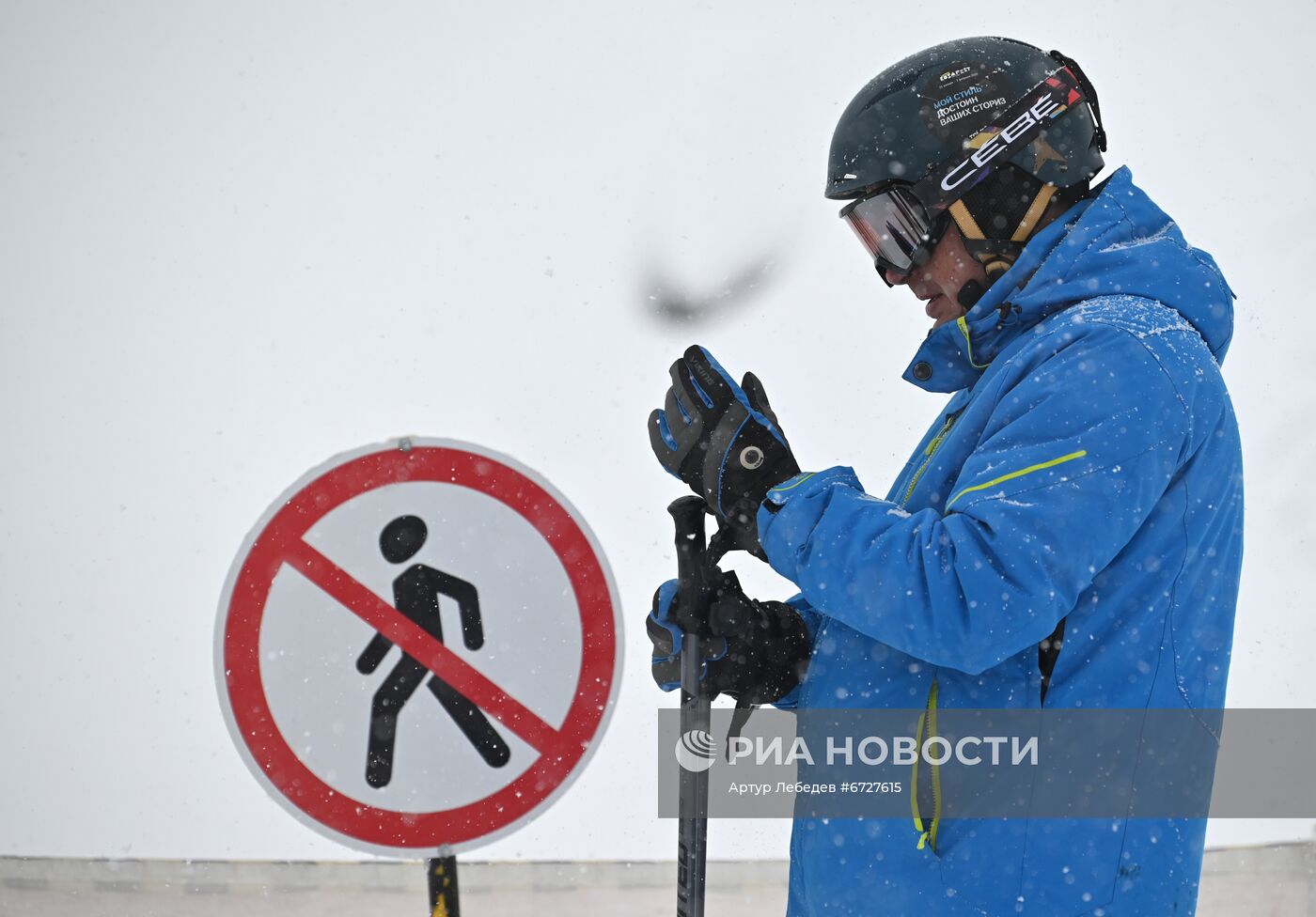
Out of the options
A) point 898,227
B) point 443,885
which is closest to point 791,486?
point 898,227

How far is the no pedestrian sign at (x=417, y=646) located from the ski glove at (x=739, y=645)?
19 centimetres

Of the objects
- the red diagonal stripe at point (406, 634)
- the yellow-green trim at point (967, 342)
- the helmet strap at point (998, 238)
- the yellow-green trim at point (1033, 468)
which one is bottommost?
the red diagonal stripe at point (406, 634)

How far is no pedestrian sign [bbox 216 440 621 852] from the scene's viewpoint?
73.6 inches

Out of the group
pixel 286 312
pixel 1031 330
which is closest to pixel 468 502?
pixel 1031 330

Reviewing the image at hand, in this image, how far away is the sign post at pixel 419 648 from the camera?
6.13 feet

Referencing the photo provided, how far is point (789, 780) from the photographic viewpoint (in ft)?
10.4

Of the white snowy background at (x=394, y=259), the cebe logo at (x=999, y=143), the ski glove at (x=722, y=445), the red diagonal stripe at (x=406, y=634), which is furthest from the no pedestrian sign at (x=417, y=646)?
the white snowy background at (x=394, y=259)

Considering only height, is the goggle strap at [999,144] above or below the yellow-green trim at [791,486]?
above

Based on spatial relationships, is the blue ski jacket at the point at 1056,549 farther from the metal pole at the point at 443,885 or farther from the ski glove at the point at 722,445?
the metal pole at the point at 443,885

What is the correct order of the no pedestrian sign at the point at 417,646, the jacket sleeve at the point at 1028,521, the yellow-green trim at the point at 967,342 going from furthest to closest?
the no pedestrian sign at the point at 417,646
the yellow-green trim at the point at 967,342
the jacket sleeve at the point at 1028,521

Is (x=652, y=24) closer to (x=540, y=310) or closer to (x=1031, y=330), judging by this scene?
(x=540, y=310)

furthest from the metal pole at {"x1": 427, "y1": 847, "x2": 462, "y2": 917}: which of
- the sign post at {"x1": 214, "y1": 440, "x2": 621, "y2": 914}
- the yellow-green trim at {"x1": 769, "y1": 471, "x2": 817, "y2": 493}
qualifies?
the yellow-green trim at {"x1": 769, "y1": 471, "x2": 817, "y2": 493}

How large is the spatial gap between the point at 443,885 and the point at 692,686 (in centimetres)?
61

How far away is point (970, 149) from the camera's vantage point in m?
1.62
